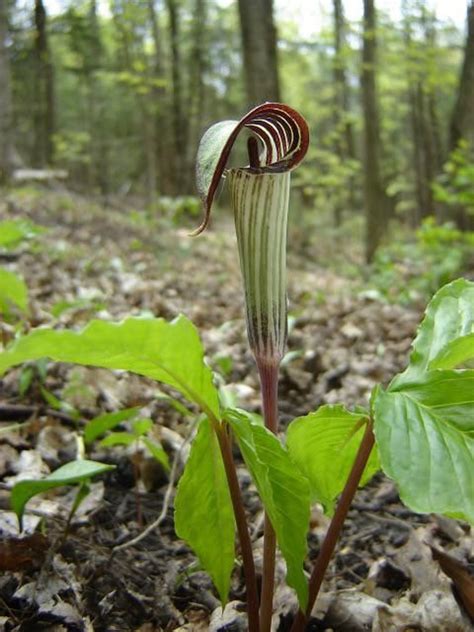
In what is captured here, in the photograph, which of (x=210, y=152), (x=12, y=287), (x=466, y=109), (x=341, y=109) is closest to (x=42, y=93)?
(x=341, y=109)

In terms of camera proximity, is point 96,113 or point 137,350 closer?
point 137,350

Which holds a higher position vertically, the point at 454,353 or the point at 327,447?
the point at 454,353

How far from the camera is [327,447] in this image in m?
1.19

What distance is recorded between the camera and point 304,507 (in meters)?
1.08

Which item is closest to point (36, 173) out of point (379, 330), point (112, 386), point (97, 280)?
point (97, 280)

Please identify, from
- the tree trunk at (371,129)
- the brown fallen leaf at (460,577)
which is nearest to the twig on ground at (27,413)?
the brown fallen leaf at (460,577)

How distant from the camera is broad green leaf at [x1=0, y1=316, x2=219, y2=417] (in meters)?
0.88

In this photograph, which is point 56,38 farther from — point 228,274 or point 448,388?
point 448,388

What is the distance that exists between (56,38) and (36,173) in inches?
520

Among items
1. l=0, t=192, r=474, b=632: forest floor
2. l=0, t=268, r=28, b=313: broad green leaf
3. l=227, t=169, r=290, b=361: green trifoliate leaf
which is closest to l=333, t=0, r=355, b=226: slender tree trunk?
l=0, t=192, r=474, b=632: forest floor

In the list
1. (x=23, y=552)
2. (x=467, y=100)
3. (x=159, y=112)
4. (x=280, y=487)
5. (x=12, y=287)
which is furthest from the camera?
(x=159, y=112)

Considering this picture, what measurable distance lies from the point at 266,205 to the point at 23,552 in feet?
3.30

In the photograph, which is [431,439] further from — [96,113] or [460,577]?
[96,113]

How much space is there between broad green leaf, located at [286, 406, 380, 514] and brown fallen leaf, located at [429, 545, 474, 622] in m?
0.49
